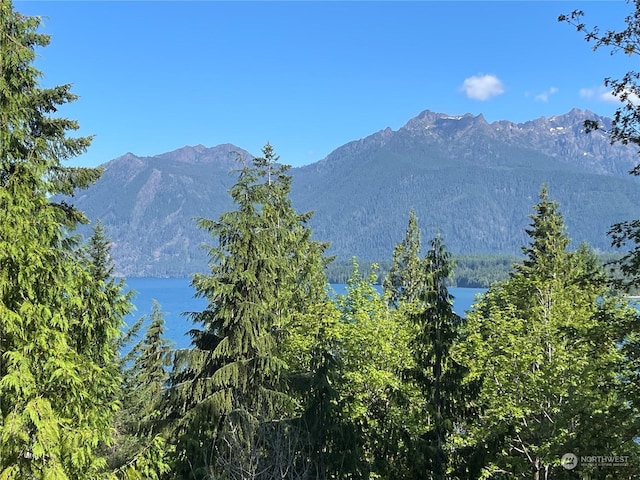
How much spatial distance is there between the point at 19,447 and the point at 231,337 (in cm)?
587

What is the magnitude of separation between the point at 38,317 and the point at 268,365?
18.9 feet

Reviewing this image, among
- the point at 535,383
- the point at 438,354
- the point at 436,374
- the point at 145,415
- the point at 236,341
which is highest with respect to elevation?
the point at 236,341

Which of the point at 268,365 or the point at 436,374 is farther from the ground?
the point at 268,365

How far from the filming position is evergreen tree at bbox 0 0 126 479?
7.38 m

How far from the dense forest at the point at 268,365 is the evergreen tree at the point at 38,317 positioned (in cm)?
3

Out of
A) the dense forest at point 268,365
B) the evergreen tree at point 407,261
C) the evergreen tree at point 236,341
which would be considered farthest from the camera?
the evergreen tree at point 407,261

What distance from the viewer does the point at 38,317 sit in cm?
775

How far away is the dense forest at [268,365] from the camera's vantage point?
7.85 m
